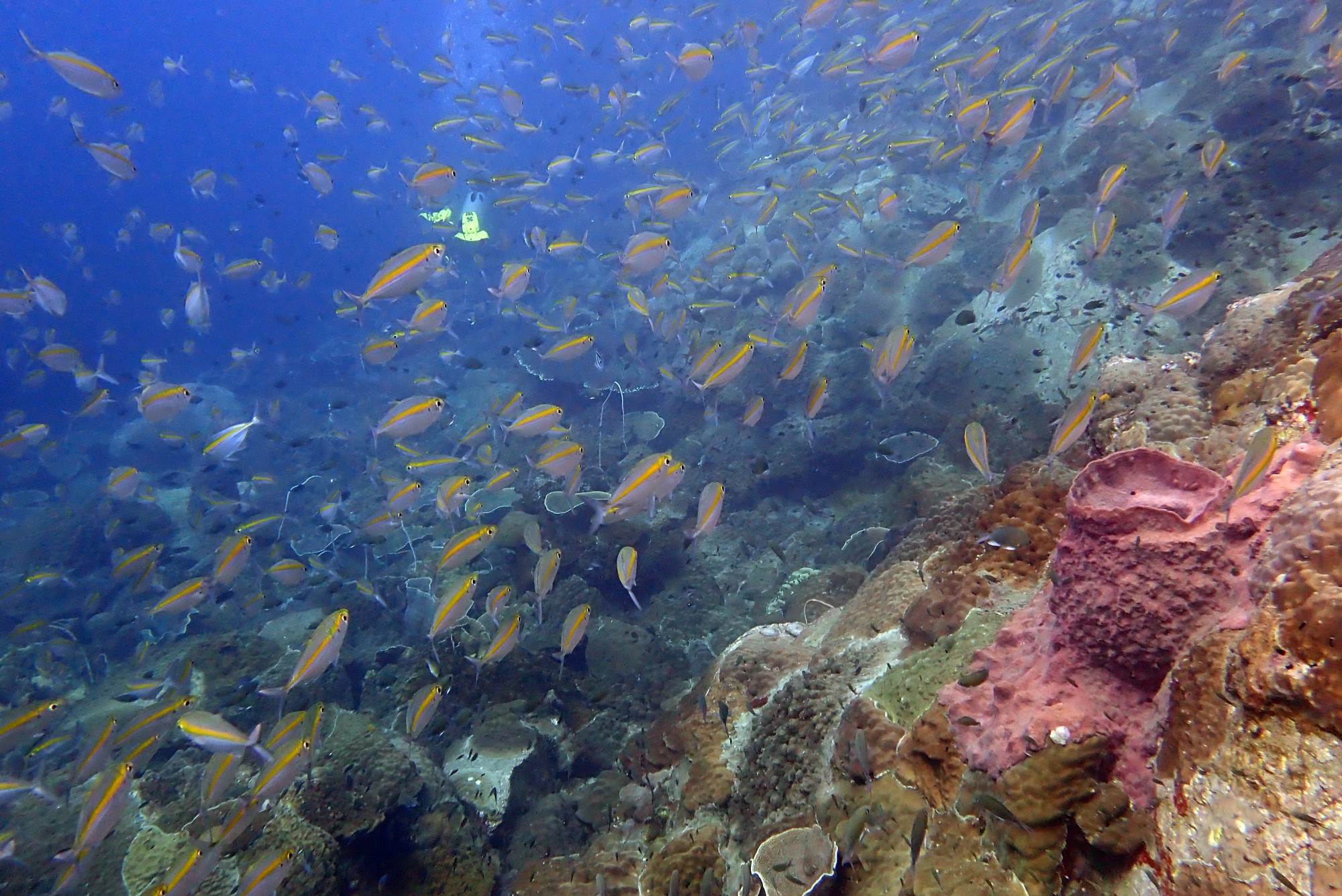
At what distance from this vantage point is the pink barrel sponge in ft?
6.61

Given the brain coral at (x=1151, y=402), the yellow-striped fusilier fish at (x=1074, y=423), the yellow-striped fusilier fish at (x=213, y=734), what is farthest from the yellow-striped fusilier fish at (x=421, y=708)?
the brain coral at (x=1151, y=402)

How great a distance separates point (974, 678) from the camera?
8.67ft

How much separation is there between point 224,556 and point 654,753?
4.60m

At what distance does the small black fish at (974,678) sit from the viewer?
2.64 meters

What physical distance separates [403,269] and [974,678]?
5386mm

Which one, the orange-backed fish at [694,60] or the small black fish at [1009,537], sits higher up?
the orange-backed fish at [694,60]

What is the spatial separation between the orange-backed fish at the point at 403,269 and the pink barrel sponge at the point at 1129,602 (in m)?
5.20

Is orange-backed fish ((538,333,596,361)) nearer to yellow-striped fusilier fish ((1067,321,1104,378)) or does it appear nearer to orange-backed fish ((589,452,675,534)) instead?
orange-backed fish ((589,452,675,534))

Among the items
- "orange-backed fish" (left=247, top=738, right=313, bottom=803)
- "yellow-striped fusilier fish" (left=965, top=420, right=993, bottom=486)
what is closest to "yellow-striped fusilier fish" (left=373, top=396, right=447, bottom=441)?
"orange-backed fish" (left=247, top=738, right=313, bottom=803)

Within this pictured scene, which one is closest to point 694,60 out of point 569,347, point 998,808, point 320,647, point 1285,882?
point 569,347

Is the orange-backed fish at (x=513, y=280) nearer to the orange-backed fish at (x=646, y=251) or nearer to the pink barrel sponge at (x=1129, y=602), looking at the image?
the orange-backed fish at (x=646, y=251)

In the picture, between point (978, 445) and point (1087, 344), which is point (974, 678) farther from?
point (1087, 344)

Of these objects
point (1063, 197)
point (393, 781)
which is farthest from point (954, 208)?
point (393, 781)

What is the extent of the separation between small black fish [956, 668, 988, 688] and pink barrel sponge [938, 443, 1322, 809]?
86 mm
